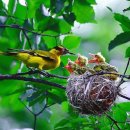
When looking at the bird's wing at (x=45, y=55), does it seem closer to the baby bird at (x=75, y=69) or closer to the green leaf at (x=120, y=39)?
the baby bird at (x=75, y=69)

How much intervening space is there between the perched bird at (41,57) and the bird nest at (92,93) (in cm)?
63

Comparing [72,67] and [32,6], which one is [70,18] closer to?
[32,6]

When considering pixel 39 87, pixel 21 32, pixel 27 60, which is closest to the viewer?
pixel 39 87

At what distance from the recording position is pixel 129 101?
406 centimetres

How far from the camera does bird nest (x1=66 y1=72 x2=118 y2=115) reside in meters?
3.98

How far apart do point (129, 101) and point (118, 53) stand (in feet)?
18.6

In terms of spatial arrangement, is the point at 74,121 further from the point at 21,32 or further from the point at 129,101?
the point at 21,32

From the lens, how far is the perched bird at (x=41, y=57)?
4637 millimetres

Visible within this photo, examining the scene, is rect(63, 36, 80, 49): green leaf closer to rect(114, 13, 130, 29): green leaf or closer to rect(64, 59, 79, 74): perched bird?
rect(64, 59, 79, 74): perched bird

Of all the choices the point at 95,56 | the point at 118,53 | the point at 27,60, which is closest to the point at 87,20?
the point at 95,56

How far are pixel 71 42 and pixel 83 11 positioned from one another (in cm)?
35

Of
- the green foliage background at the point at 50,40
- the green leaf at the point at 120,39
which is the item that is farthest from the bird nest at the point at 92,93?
the green leaf at the point at 120,39

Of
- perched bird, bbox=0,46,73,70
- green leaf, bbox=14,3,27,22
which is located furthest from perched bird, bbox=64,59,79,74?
green leaf, bbox=14,3,27,22

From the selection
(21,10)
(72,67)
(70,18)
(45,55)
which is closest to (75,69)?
(72,67)
